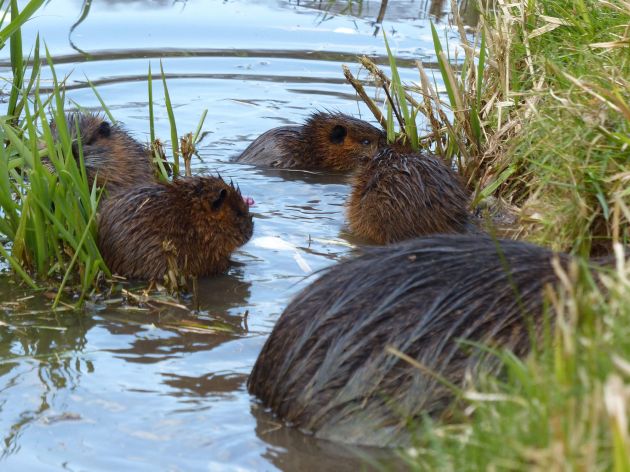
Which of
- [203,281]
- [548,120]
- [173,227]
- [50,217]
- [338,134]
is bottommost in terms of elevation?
[203,281]

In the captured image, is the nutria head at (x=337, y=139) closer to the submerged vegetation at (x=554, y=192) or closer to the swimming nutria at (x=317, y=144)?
the swimming nutria at (x=317, y=144)

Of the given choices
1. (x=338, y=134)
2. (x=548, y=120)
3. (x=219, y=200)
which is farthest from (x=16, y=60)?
(x=548, y=120)

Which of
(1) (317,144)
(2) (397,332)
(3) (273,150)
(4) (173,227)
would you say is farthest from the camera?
(1) (317,144)

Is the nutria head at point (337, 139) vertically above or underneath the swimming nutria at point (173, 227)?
above

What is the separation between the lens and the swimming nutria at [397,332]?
10.7 feet

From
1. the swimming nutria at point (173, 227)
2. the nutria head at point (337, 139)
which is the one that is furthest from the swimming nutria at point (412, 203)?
the nutria head at point (337, 139)

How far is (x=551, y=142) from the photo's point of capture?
446 cm

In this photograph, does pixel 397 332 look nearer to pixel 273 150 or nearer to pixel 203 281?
pixel 203 281

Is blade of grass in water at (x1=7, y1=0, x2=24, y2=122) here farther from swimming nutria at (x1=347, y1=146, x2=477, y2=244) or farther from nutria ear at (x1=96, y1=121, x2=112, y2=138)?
swimming nutria at (x1=347, y1=146, x2=477, y2=244)

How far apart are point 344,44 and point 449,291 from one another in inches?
232

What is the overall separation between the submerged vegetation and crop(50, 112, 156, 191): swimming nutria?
1301 millimetres

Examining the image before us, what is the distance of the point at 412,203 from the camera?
213 inches

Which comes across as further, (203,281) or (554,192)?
(203,281)

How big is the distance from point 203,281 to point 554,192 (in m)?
1.57
